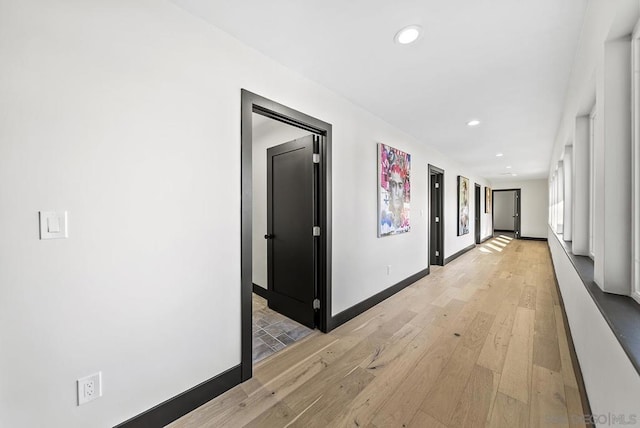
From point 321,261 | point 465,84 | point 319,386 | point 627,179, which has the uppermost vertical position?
point 465,84

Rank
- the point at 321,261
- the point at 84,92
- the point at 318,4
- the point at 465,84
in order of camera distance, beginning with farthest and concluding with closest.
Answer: the point at 321,261 < the point at 465,84 < the point at 318,4 < the point at 84,92

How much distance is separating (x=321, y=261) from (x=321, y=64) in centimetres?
173

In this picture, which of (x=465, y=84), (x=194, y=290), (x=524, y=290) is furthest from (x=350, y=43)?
(x=524, y=290)

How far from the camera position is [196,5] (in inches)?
55.9

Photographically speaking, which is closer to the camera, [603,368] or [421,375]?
[603,368]

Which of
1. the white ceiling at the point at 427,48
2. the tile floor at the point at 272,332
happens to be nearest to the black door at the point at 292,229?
the tile floor at the point at 272,332

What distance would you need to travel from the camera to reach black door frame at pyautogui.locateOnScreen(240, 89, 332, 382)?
5.69ft

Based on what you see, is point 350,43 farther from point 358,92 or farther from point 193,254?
point 193,254

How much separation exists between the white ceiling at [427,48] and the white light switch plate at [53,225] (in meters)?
1.30

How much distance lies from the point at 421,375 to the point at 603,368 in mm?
978

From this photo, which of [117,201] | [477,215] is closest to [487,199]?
[477,215]

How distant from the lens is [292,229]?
2.70 meters

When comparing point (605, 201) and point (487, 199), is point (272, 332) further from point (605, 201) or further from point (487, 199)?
point (487, 199)

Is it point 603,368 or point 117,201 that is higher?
point 117,201
